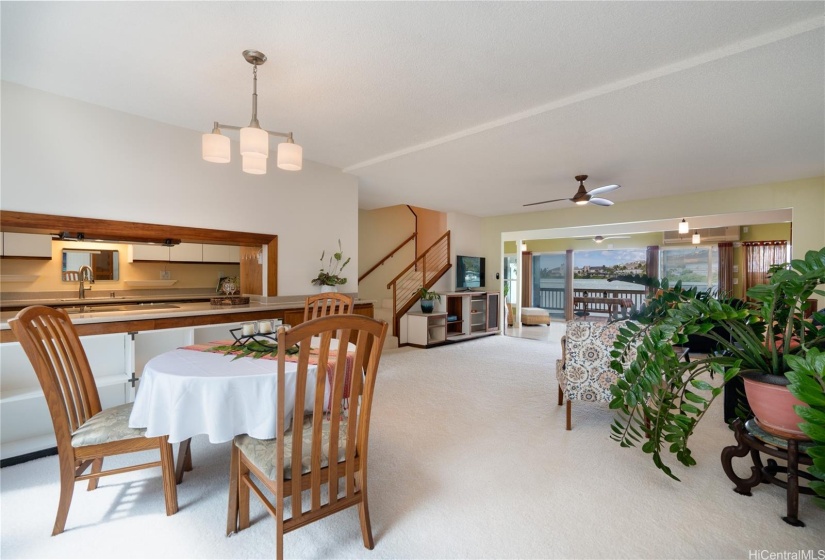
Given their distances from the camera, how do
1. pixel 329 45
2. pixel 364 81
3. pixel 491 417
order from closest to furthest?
pixel 329 45 → pixel 364 81 → pixel 491 417

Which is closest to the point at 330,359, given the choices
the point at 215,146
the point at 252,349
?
the point at 252,349

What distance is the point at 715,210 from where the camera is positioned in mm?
5637

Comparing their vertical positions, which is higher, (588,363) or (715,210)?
(715,210)

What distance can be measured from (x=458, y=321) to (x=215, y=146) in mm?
5687

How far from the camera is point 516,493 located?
2090 millimetres

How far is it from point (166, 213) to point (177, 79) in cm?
131

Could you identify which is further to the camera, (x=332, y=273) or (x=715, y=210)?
(x=715, y=210)

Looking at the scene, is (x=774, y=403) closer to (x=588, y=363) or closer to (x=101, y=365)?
(x=588, y=363)

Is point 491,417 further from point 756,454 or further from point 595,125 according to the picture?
point 595,125

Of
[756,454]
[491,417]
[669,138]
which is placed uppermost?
[669,138]

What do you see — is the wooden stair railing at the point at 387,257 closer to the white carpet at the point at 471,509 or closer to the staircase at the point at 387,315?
the staircase at the point at 387,315

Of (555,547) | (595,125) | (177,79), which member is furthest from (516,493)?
(177,79)

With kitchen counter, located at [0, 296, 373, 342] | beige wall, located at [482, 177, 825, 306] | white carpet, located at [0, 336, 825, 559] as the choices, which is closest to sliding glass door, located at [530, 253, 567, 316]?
beige wall, located at [482, 177, 825, 306]

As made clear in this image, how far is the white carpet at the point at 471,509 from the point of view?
1661 millimetres
